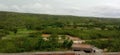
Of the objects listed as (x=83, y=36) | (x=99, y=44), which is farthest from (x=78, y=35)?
(x=99, y=44)

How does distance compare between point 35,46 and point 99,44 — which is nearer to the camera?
point 35,46

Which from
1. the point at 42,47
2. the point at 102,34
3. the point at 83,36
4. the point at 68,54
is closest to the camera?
the point at 68,54

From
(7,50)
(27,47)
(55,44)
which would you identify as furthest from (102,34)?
(7,50)

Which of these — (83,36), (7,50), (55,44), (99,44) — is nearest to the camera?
(7,50)

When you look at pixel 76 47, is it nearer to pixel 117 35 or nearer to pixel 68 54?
pixel 68 54

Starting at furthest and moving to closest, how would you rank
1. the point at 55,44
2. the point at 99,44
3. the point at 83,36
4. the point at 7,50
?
the point at 83,36 → the point at 99,44 → the point at 55,44 → the point at 7,50

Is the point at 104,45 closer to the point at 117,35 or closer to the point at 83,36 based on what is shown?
the point at 83,36

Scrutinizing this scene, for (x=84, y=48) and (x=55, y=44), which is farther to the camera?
(x=55, y=44)

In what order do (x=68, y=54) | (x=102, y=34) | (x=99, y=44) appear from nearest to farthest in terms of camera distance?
(x=68, y=54), (x=99, y=44), (x=102, y=34)
